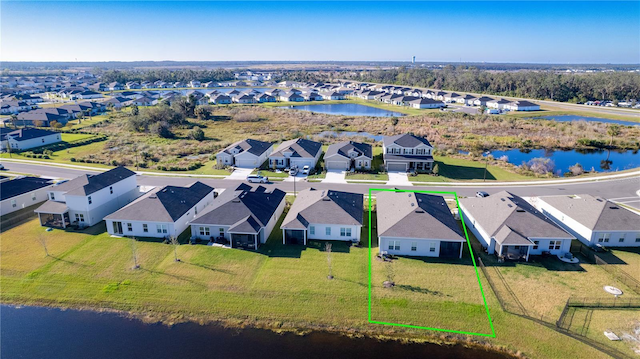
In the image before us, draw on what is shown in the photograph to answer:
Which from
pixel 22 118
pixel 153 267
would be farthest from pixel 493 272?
pixel 22 118

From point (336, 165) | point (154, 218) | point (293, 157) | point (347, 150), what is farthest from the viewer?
point (347, 150)

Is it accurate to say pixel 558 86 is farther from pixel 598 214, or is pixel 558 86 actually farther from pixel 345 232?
pixel 345 232

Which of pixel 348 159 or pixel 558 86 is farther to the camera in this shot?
pixel 558 86

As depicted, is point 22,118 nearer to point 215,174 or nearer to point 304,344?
point 215,174

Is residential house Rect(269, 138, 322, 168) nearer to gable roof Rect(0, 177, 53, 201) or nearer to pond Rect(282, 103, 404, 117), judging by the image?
gable roof Rect(0, 177, 53, 201)

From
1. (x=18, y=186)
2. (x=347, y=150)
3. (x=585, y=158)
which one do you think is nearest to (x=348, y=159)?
(x=347, y=150)

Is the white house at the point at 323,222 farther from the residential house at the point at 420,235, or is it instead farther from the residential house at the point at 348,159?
the residential house at the point at 348,159
